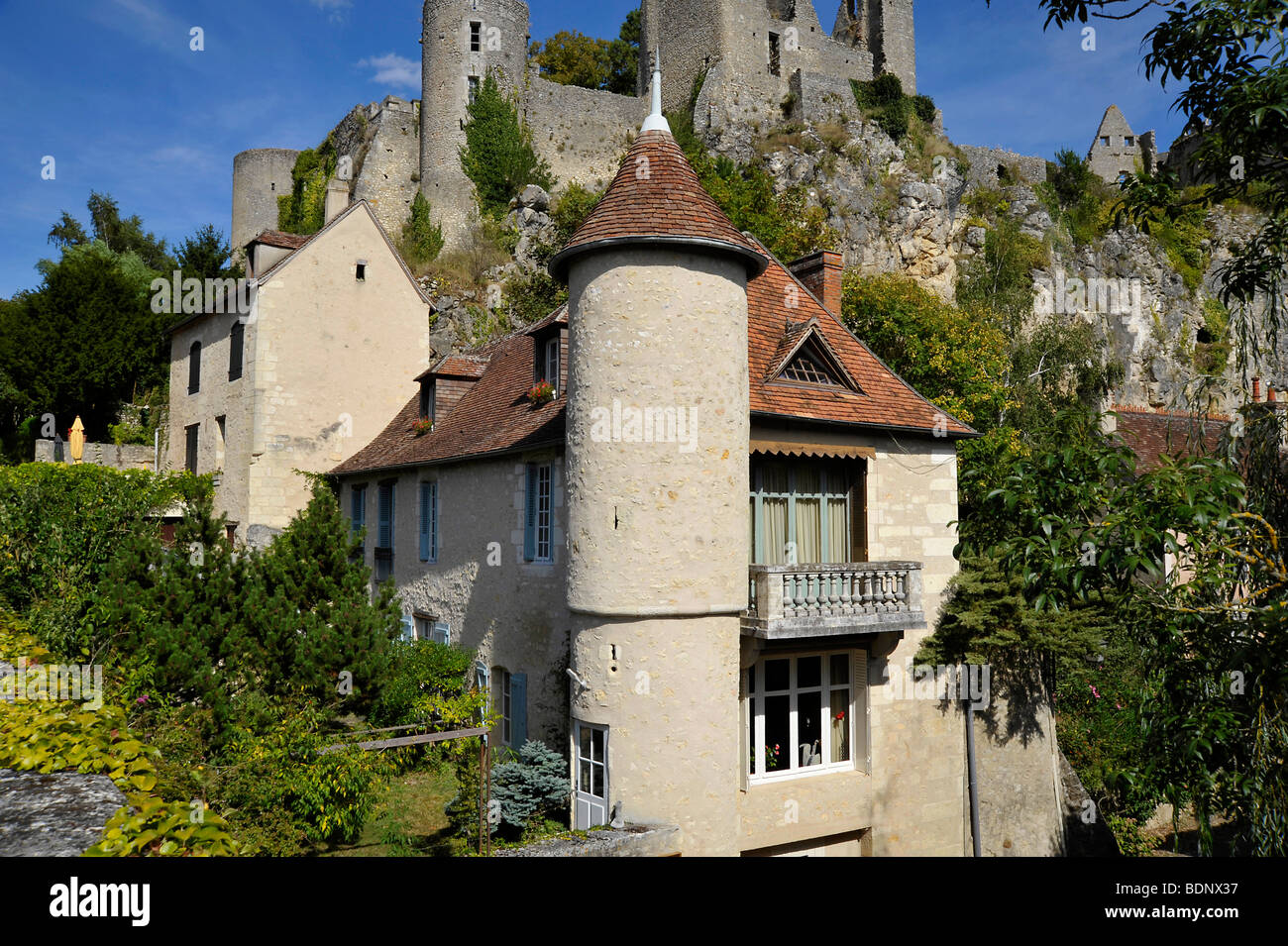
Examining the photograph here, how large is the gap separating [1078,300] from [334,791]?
150 ft

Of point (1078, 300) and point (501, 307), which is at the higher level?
point (1078, 300)

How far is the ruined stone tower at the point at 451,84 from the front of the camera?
38.2 meters

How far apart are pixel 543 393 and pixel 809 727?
6.93m

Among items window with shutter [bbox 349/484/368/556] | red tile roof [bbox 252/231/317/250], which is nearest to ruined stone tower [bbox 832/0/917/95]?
red tile roof [bbox 252/231/317/250]

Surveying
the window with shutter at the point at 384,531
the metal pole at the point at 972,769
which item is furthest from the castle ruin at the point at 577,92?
the metal pole at the point at 972,769

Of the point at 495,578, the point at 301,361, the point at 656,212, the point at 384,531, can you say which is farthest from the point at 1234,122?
the point at 301,361

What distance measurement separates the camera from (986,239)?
42.1 metres

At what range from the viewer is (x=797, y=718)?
39.4 ft

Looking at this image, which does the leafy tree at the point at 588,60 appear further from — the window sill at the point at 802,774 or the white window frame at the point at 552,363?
the window sill at the point at 802,774

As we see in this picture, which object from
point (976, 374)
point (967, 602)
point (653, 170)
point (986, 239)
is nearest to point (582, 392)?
point (653, 170)

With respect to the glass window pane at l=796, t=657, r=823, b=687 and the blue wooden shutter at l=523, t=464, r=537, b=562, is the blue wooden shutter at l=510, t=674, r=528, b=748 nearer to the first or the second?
the blue wooden shutter at l=523, t=464, r=537, b=562

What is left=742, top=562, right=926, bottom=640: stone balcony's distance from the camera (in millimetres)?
10703
